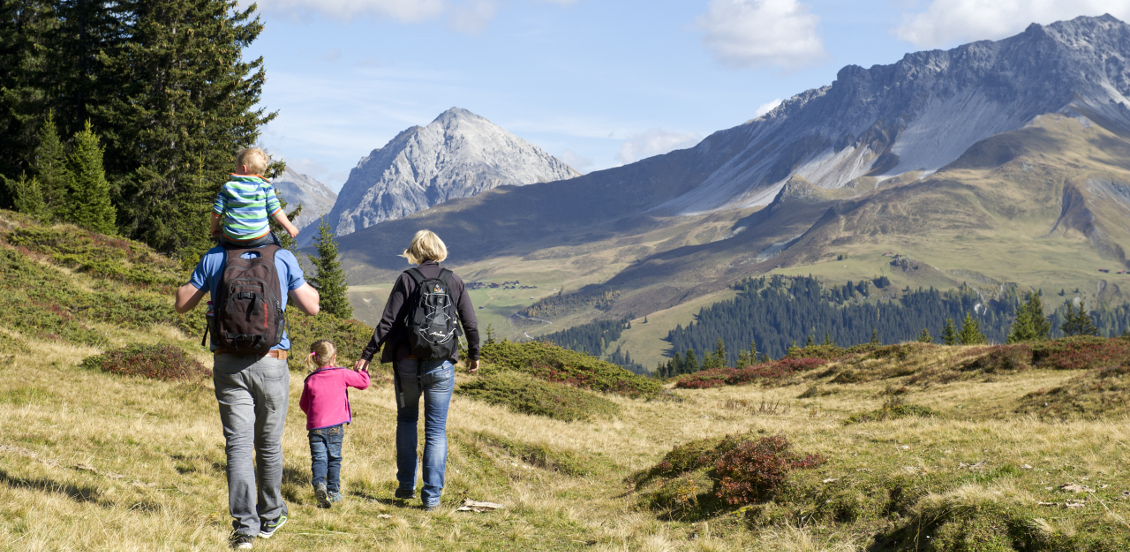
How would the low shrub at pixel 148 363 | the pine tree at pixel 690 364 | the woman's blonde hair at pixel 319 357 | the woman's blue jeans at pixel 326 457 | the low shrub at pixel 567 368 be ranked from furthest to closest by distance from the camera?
the pine tree at pixel 690 364
the low shrub at pixel 567 368
the low shrub at pixel 148 363
the woman's blonde hair at pixel 319 357
the woman's blue jeans at pixel 326 457

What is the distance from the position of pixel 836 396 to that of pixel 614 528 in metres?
27.4

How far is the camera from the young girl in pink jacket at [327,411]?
9336 mm

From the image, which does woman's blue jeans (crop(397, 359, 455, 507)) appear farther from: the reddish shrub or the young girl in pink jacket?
the reddish shrub

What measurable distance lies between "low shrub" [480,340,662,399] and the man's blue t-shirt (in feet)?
82.0

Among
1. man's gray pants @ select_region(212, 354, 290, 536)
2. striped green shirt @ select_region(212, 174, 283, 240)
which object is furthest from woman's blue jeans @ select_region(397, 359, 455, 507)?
striped green shirt @ select_region(212, 174, 283, 240)

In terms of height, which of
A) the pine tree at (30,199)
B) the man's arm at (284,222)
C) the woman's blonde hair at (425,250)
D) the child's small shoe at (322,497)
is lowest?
the child's small shoe at (322,497)

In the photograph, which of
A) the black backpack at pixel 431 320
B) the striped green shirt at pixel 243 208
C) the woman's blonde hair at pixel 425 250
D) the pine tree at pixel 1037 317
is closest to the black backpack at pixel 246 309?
the striped green shirt at pixel 243 208

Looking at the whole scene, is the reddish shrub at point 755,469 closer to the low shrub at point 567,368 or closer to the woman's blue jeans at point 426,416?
the woman's blue jeans at point 426,416

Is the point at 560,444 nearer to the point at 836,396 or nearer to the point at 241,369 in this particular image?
the point at 241,369

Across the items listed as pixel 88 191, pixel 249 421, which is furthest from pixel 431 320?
pixel 88 191

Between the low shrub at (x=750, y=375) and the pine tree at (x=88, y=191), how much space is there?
35914mm

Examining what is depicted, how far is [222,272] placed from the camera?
6586mm

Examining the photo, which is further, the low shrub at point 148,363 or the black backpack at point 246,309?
the low shrub at point 148,363

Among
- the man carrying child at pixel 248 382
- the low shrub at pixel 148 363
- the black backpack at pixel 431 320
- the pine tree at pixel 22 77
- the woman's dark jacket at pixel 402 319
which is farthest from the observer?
the pine tree at pixel 22 77
